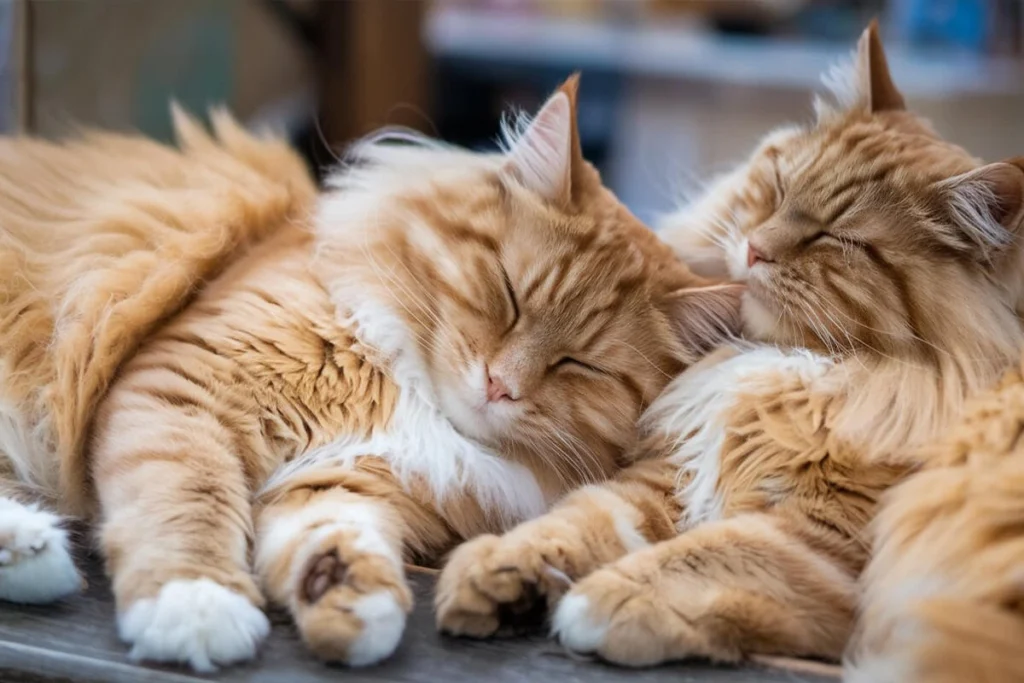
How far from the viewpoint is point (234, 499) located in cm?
133

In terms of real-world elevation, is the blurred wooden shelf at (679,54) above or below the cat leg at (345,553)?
above

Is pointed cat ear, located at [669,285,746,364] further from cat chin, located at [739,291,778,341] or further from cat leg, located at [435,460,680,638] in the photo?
cat leg, located at [435,460,680,638]

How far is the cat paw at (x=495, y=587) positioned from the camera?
121 cm

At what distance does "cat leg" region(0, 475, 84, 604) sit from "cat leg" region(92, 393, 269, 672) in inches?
2.1

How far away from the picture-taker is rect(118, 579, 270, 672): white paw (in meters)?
1.10

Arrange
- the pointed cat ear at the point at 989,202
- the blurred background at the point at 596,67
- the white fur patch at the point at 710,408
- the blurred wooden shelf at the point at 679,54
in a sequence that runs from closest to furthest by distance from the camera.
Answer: the pointed cat ear at the point at 989,202
the white fur patch at the point at 710,408
the blurred background at the point at 596,67
the blurred wooden shelf at the point at 679,54

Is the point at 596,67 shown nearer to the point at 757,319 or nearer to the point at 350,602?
the point at 757,319

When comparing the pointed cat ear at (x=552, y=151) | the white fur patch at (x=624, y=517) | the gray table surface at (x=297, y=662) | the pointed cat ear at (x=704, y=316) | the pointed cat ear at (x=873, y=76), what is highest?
the pointed cat ear at (x=873, y=76)

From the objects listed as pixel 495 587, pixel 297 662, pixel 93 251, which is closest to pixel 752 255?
pixel 495 587

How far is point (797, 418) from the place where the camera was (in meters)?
1.42

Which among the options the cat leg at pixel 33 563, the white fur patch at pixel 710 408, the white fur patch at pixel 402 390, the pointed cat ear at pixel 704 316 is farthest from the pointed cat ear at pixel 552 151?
the cat leg at pixel 33 563

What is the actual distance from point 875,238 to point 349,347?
2.70ft

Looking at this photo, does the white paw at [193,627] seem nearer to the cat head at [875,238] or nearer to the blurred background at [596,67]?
the cat head at [875,238]

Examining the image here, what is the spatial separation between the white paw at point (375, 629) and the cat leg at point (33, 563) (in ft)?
1.32
